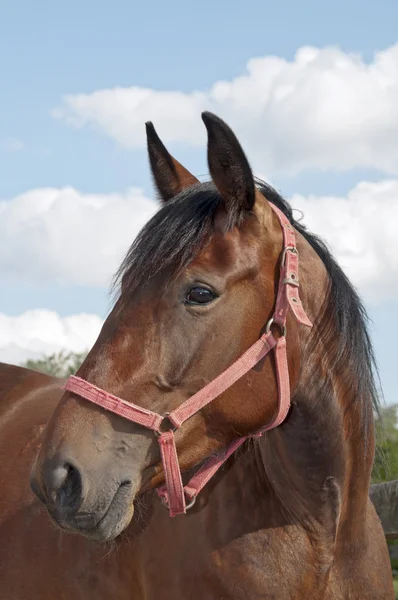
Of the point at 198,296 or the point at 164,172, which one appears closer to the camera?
the point at 198,296

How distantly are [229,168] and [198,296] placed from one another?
53cm

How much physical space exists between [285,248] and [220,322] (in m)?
0.46

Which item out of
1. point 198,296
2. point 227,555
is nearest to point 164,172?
point 198,296

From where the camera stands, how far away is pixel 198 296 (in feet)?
9.82

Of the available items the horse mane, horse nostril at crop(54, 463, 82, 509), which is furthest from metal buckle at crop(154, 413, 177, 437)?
the horse mane

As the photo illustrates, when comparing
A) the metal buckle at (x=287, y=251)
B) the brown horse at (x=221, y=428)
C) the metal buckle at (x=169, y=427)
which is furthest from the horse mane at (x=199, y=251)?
the metal buckle at (x=169, y=427)

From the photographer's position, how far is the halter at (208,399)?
288cm

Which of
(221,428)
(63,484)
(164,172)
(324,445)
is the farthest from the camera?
(164,172)

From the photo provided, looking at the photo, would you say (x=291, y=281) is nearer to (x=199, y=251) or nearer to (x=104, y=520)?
(x=199, y=251)

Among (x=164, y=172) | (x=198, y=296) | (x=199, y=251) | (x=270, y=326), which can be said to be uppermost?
(x=164, y=172)

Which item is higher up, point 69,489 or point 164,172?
point 164,172

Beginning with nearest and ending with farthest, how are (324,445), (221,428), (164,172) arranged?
(221,428), (324,445), (164,172)

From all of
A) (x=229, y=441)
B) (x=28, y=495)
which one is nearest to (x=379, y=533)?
(x=229, y=441)

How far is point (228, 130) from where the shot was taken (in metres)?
2.97
